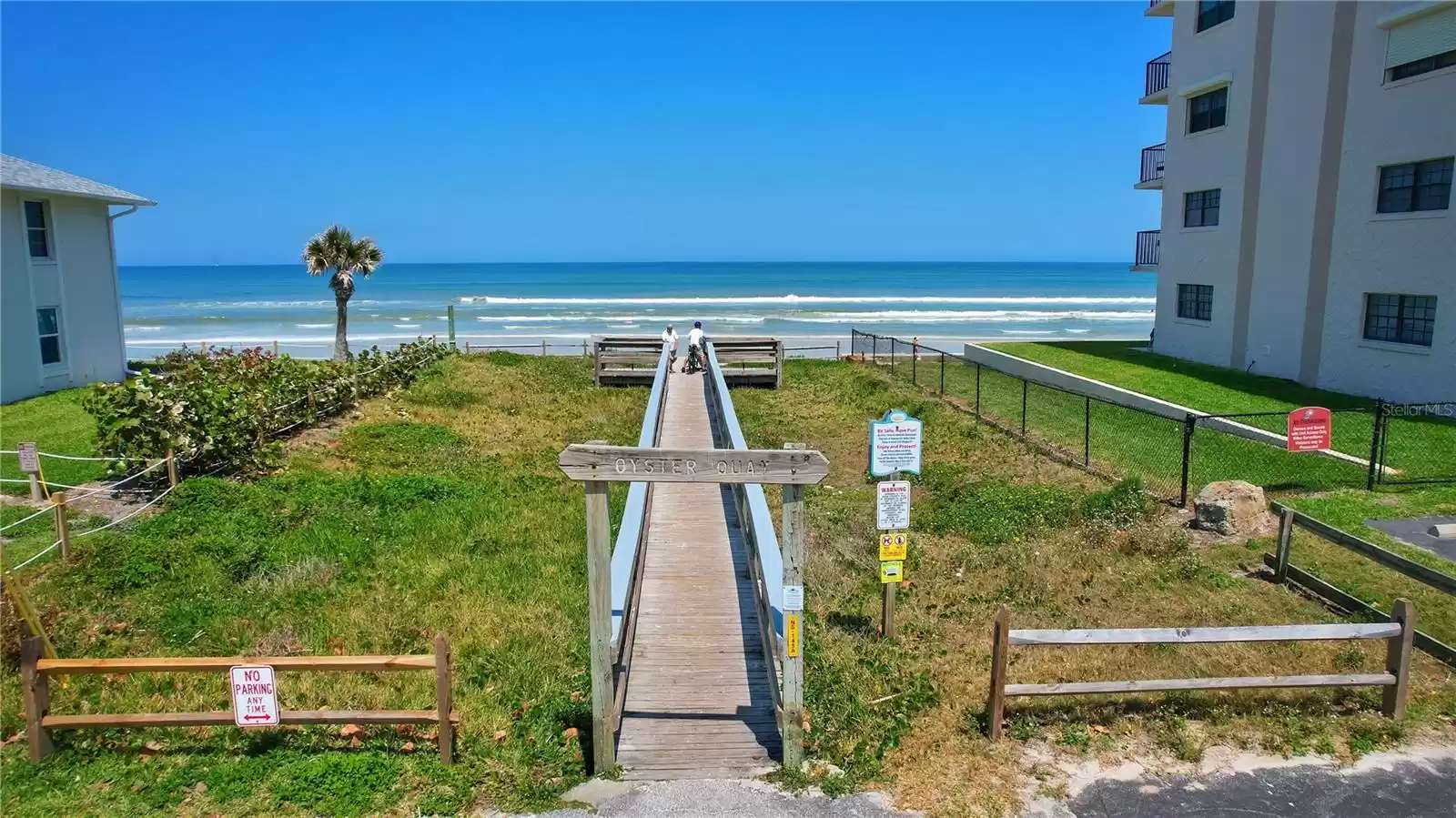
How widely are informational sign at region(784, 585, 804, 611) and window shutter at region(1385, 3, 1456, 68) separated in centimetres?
1995

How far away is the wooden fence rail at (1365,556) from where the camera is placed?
782 cm

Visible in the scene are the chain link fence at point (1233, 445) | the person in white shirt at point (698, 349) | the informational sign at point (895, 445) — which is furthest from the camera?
the person in white shirt at point (698, 349)

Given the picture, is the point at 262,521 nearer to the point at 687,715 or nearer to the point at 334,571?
the point at 334,571

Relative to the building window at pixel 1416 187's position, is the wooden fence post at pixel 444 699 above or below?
below

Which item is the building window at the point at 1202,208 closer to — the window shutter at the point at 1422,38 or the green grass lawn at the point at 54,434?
the window shutter at the point at 1422,38

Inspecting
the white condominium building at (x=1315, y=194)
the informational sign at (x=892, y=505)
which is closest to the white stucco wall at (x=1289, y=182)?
the white condominium building at (x=1315, y=194)

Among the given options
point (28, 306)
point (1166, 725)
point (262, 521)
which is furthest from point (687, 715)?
point (28, 306)

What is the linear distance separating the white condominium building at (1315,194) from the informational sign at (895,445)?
15.8 metres

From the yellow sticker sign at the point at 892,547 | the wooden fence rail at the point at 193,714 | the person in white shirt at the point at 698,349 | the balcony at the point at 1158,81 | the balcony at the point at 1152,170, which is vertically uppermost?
the balcony at the point at 1158,81

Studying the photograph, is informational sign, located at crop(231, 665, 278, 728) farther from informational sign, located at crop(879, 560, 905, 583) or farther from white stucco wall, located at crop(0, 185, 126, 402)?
white stucco wall, located at crop(0, 185, 126, 402)

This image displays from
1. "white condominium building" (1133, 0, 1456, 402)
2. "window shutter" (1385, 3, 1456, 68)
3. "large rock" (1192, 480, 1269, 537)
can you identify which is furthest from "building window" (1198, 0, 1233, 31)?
"large rock" (1192, 480, 1269, 537)

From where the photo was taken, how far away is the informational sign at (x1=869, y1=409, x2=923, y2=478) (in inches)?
339

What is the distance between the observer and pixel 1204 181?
2589 cm

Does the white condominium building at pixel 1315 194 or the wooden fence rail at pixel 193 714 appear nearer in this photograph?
the wooden fence rail at pixel 193 714
